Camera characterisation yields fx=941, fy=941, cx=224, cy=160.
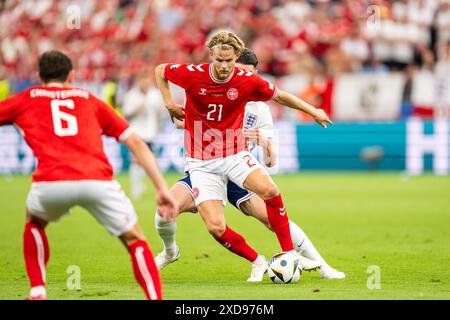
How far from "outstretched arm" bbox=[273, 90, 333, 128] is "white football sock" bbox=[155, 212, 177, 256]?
1732mm

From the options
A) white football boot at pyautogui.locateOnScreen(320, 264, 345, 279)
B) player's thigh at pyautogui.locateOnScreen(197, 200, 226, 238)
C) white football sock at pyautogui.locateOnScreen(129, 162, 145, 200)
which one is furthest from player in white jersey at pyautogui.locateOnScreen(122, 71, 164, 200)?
white football boot at pyautogui.locateOnScreen(320, 264, 345, 279)

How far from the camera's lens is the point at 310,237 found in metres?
13.4

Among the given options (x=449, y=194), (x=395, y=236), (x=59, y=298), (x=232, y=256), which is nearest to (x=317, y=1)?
(x=449, y=194)

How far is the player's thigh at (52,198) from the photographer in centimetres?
695

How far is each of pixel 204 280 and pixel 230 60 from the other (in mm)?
2223

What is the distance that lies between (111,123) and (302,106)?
2549 millimetres

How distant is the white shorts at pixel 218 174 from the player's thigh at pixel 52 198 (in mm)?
2478

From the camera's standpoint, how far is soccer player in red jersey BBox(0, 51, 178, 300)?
696cm

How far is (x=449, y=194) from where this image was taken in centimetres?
1934

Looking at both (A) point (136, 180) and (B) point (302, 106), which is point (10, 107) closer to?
(B) point (302, 106)

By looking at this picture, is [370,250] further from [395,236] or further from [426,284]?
[426,284]

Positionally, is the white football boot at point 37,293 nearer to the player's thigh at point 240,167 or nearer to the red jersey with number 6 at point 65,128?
the red jersey with number 6 at point 65,128

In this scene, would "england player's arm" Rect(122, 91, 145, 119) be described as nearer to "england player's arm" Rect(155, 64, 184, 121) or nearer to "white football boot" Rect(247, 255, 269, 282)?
"england player's arm" Rect(155, 64, 184, 121)

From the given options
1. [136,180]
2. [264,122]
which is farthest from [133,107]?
[264,122]
